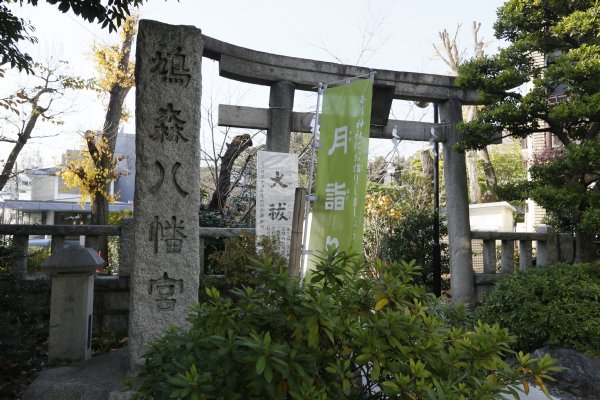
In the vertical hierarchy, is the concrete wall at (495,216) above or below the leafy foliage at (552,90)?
below

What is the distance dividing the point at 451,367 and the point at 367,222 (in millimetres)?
9281

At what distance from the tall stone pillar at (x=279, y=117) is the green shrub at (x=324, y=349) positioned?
519 cm

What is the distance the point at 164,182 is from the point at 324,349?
121 inches

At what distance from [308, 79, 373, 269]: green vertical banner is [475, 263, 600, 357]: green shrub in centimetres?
185

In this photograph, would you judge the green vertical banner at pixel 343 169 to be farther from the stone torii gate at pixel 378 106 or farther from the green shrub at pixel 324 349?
the green shrub at pixel 324 349

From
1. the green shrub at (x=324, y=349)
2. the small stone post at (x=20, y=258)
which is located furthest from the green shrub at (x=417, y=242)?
the green shrub at (x=324, y=349)

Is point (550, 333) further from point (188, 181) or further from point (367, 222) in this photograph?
point (367, 222)

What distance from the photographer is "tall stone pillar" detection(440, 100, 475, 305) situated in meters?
8.36

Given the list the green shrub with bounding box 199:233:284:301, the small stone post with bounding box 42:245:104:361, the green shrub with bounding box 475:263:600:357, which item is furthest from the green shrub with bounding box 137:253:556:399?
the green shrub with bounding box 199:233:284:301

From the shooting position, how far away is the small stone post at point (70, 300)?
4785 millimetres

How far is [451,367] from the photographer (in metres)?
1.93

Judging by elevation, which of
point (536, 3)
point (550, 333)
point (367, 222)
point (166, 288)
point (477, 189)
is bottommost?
point (550, 333)

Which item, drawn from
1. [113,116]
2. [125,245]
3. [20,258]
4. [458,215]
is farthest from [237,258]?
[113,116]

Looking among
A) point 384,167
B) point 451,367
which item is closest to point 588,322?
point 451,367
